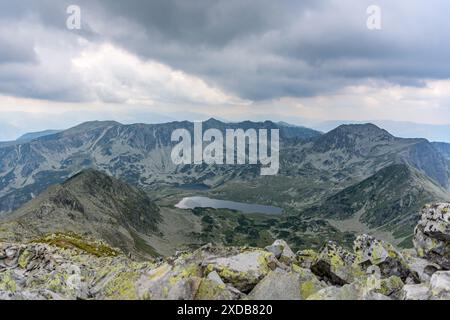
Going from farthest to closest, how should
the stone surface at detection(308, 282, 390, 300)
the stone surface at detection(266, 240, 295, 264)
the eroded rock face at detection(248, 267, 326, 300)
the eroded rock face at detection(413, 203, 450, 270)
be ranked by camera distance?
the stone surface at detection(266, 240, 295, 264), the eroded rock face at detection(413, 203, 450, 270), the eroded rock face at detection(248, 267, 326, 300), the stone surface at detection(308, 282, 390, 300)

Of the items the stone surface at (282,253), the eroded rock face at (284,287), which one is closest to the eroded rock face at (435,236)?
the stone surface at (282,253)

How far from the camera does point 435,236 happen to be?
3166cm

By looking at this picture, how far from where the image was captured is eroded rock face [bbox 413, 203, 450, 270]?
3058 cm

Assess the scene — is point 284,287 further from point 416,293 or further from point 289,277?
point 416,293

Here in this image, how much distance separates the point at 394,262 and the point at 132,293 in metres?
20.7

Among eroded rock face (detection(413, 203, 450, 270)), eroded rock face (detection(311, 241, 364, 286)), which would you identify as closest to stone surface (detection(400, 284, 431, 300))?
eroded rock face (detection(311, 241, 364, 286))

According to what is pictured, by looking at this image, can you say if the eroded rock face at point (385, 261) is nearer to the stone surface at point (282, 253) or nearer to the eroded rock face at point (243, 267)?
the stone surface at point (282, 253)

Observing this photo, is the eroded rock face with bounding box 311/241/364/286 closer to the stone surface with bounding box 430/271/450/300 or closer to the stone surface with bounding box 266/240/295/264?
the stone surface with bounding box 266/240/295/264

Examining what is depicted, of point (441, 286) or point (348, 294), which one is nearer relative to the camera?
point (441, 286)

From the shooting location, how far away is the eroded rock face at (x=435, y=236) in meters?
30.6

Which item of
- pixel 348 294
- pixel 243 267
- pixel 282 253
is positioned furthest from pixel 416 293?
pixel 282 253
